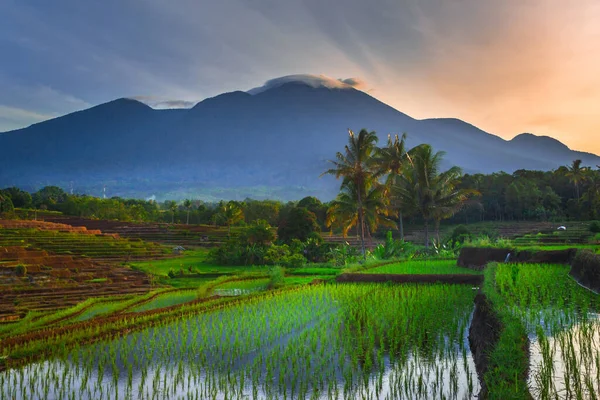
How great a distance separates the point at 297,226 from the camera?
114ft

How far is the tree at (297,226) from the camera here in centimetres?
3469

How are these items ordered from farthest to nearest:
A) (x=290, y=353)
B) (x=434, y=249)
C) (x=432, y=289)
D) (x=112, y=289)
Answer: (x=434, y=249), (x=112, y=289), (x=432, y=289), (x=290, y=353)

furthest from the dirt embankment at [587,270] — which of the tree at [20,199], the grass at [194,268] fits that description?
the tree at [20,199]

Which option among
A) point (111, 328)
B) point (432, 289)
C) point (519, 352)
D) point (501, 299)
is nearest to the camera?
point (519, 352)

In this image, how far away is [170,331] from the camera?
9.40 meters

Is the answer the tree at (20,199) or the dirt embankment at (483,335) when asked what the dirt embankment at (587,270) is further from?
the tree at (20,199)

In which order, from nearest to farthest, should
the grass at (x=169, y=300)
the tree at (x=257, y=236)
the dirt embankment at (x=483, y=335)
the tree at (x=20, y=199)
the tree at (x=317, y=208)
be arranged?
1. the dirt embankment at (x=483, y=335)
2. the grass at (x=169, y=300)
3. the tree at (x=257, y=236)
4. the tree at (x=317, y=208)
5. the tree at (x=20, y=199)

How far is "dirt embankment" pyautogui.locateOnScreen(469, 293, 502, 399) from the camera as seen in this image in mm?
5957

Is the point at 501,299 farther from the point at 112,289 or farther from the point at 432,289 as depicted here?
the point at 112,289

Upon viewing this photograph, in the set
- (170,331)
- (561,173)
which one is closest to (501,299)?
(170,331)

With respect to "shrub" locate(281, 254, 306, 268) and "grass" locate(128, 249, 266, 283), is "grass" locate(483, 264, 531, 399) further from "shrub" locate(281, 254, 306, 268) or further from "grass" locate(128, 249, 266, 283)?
"shrub" locate(281, 254, 306, 268)

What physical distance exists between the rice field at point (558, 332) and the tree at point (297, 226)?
75.0 ft

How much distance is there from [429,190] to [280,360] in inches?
913

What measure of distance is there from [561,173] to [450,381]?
7229 cm
